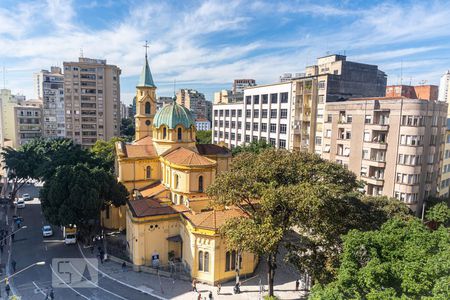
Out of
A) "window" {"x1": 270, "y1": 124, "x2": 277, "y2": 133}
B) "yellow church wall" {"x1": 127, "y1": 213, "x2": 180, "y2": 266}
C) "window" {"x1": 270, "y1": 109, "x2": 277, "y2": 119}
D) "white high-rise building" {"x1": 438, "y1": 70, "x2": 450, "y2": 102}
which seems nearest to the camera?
"yellow church wall" {"x1": 127, "y1": 213, "x2": 180, "y2": 266}

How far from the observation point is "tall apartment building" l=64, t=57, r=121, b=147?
84.6 m

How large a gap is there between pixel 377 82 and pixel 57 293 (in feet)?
204

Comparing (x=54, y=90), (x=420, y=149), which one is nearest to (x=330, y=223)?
(x=420, y=149)

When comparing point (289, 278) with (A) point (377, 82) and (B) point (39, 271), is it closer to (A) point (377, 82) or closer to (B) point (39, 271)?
(B) point (39, 271)

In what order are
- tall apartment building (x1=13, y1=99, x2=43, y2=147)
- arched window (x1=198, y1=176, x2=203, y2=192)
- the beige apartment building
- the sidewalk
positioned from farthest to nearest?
tall apartment building (x1=13, y1=99, x2=43, y2=147), the beige apartment building, arched window (x1=198, y1=176, x2=203, y2=192), the sidewalk

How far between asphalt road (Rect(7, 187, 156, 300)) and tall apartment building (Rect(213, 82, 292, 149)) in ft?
131

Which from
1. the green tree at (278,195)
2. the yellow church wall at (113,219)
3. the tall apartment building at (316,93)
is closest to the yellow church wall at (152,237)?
the green tree at (278,195)

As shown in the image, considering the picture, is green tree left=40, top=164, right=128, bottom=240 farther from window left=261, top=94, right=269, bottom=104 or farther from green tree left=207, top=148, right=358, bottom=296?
window left=261, top=94, right=269, bottom=104

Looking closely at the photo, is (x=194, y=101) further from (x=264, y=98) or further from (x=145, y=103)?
(x=145, y=103)

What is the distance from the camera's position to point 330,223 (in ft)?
76.4

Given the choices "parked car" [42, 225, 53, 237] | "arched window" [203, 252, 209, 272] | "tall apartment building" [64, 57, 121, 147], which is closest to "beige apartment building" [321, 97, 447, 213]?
"arched window" [203, 252, 209, 272]

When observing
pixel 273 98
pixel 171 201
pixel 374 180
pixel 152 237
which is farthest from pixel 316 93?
pixel 152 237

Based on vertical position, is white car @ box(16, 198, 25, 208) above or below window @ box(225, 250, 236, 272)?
below

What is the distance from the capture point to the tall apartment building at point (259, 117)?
2403 inches
